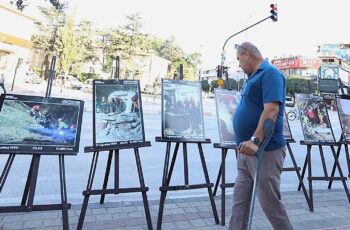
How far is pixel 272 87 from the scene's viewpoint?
2.81 m

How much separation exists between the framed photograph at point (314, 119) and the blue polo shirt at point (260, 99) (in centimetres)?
206

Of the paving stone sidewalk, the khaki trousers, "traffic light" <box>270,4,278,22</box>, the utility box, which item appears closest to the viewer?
the khaki trousers

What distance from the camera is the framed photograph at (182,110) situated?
12.8 ft

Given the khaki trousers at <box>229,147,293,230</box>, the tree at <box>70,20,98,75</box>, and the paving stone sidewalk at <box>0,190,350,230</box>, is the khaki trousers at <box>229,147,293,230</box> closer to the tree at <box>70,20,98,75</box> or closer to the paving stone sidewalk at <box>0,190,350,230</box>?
the paving stone sidewalk at <box>0,190,350,230</box>

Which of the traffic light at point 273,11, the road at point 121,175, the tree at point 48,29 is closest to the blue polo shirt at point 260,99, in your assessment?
the road at point 121,175

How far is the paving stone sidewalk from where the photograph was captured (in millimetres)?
3717

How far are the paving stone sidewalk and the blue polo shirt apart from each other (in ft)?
4.41

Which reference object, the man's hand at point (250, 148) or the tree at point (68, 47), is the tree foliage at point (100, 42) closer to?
the tree at point (68, 47)

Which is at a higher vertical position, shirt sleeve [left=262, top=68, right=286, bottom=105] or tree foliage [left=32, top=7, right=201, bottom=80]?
tree foliage [left=32, top=7, right=201, bottom=80]

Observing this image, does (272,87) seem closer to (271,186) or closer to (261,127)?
(261,127)

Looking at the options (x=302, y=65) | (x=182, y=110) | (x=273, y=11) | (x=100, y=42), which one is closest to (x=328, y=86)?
(x=182, y=110)

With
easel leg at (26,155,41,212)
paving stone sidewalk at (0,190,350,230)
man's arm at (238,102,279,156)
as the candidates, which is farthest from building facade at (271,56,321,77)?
easel leg at (26,155,41,212)

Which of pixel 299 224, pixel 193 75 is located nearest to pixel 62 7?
pixel 193 75

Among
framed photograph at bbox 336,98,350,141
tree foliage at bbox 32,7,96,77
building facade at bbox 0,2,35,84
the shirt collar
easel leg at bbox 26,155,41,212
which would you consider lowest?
easel leg at bbox 26,155,41,212
